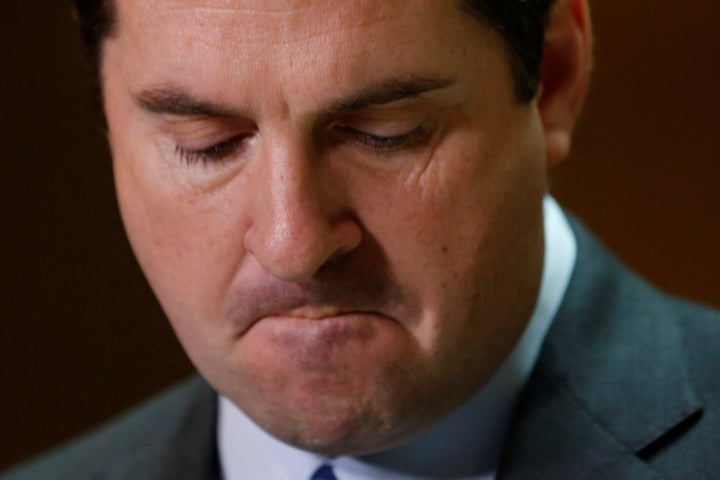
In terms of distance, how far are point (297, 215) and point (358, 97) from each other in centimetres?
10

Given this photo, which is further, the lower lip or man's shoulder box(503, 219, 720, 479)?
man's shoulder box(503, 219, 720, 479)

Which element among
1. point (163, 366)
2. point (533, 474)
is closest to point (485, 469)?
point (533, 474)

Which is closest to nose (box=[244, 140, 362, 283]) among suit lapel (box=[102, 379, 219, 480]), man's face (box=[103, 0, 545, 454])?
man's face (box=[103, 0, 545, 454])

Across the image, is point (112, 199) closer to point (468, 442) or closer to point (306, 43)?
point (468, 442)

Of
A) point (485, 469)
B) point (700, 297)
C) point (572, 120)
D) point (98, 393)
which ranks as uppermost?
point (572, 120)

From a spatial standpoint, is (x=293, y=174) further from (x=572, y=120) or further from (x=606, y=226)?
→ (x=606, y=226)

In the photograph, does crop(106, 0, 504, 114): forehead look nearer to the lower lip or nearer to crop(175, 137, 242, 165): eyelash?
crop(175, 137, 242, 165): eyelash

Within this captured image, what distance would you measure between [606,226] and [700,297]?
0.17m

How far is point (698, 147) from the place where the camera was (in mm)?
2092

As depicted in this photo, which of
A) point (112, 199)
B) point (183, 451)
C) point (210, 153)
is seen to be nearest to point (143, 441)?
point (183, 451)

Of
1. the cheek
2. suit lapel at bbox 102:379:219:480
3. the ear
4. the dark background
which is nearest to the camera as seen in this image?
the cheek

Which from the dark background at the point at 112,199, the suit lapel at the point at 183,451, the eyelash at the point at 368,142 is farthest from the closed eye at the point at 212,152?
the dark background at the point at 112,199

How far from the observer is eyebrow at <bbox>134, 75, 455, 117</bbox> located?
45.5 inches

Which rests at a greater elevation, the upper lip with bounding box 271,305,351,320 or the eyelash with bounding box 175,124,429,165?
the eyelash with bounding box 175,124,429,165
